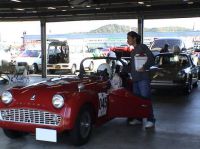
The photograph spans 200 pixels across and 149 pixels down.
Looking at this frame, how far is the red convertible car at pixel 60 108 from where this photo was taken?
5168mm

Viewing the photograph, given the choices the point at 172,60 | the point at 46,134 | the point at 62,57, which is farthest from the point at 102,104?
the point at 62,57

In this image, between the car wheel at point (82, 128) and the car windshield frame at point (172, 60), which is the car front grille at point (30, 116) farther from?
the car windshield frame at point (172, 60)

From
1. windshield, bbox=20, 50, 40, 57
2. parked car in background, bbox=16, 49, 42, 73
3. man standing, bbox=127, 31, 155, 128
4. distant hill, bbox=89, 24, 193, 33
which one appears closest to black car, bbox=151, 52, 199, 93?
man standing, bbox=127, 31, 155, 128

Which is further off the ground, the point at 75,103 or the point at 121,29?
the point at 121,29

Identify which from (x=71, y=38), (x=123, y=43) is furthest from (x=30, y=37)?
(x=123, y=43)

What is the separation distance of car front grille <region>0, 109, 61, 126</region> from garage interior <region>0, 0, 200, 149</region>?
49cm

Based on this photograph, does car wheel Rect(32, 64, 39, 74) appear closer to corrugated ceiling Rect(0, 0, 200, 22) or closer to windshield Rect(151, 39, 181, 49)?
corrugated ceiling Rect(0, 0, 200, 22)

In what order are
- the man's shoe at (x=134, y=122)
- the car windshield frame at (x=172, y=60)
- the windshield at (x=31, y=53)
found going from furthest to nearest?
the windshield at (x=31, y=53) < the car windshield frame at (x=172, y=60) < the man's shoe at (x=134, y=122)

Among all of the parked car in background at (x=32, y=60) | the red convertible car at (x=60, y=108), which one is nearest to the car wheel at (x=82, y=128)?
the red convertible car at (x=60, y=108)

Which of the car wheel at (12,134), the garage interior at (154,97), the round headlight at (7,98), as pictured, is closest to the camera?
the round headlight at (7,98)

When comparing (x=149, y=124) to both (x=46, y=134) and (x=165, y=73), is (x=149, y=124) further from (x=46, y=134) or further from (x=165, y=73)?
(x=165, y=73)

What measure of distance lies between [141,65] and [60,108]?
6.66 feet

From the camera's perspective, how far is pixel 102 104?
6004 millimetres

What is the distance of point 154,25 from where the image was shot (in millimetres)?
18469
